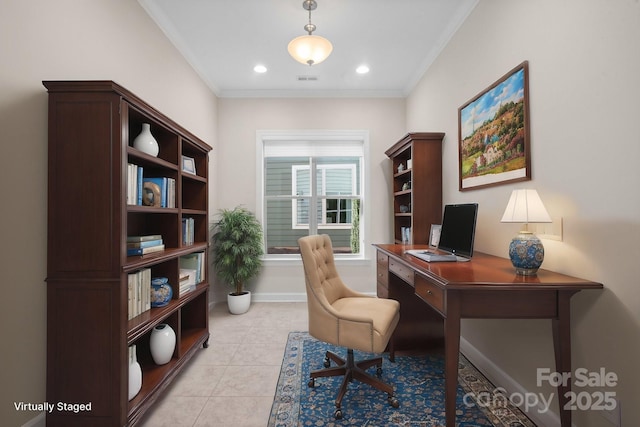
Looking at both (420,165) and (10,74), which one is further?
(420,165)

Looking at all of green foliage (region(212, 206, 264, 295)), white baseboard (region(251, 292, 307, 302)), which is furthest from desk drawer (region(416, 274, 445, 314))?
white baseboard (region(251, 292, 307, 302))

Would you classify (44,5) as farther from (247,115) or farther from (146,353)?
(247,115)

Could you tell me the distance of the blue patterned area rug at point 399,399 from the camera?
1736 millimetres

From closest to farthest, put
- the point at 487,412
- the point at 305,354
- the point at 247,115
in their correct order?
the point at 487,412 → the point at 305,354 → the point at 247,115

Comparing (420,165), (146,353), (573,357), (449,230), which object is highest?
(420,165)

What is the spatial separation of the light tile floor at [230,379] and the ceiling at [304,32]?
9.78 ft

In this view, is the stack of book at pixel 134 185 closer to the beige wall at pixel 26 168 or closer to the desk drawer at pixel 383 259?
the beige wall at pixel 26 168

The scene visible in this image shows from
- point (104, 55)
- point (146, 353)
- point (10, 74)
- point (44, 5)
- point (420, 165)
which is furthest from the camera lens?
point (420, 165)

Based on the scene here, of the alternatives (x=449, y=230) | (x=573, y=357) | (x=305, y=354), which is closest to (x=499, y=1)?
(x=449, y=230)

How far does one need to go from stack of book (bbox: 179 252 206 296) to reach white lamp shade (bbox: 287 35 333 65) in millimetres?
1935

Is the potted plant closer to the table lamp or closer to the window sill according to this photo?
the window sill

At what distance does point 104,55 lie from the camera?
2.03 m

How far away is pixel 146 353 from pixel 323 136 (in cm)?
324

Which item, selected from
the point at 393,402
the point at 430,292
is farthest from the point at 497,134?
the point at 393,402
